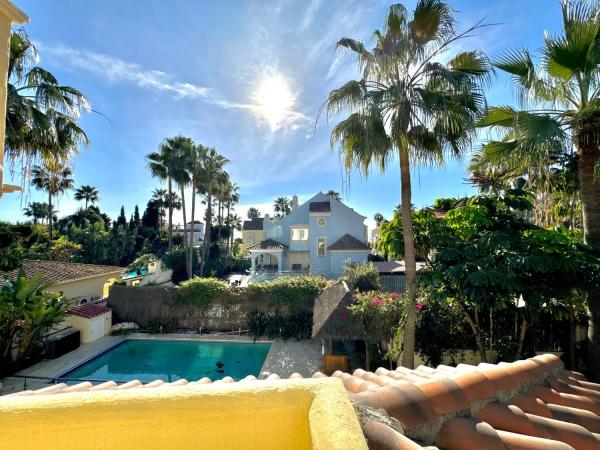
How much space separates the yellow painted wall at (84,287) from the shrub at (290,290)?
11.7m

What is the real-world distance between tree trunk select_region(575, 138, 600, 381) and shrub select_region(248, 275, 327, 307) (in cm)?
1187

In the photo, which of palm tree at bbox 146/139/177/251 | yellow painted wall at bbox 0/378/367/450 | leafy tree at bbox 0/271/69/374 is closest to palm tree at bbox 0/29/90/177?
leafy tree at bbox 0/271/69/374

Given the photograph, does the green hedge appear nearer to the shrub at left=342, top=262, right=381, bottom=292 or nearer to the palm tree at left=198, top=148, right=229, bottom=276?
the shrub at left=342, top=262, right=381, bottom=292

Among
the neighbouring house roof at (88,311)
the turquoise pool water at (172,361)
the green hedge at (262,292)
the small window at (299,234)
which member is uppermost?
the small window at (299,234)

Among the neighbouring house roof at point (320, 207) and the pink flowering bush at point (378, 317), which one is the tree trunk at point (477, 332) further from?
the neighbouring house roof at point (320, 207)

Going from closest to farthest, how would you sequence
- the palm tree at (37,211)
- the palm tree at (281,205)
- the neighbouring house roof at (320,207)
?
the neighbouring house roof at (320,207), the palm tree at (37,211), the palm tree at (281,205)

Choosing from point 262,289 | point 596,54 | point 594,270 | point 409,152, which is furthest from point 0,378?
point 596,54

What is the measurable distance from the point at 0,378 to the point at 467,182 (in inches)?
759

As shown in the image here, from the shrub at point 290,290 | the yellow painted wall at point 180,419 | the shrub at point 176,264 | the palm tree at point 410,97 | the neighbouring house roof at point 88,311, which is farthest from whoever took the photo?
the shrub at point 176,264

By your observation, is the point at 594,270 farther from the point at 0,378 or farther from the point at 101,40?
the point at 0,378

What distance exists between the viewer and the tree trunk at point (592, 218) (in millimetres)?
6179

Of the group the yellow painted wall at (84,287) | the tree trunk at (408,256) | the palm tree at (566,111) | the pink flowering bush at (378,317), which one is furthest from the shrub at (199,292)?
the palm tree at (566,111)

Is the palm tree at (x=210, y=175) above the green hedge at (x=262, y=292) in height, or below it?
above

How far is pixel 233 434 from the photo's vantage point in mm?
1493
